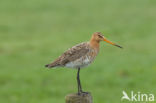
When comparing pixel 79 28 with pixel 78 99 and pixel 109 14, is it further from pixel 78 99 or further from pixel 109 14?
pixel 78 99

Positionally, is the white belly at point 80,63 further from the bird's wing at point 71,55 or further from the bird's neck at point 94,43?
the bird's neck at point 94,43

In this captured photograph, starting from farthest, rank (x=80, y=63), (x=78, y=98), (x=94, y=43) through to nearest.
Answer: (x=94, y=43)
(x=80, y=63)
(x=78, y=98)

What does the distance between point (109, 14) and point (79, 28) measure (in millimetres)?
3508

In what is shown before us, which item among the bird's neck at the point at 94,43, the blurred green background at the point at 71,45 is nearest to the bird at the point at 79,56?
the bird's neck at the point at 94,43

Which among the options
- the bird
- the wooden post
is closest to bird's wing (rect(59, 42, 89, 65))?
the bird

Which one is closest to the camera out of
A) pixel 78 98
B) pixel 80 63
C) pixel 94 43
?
pixel 78 98

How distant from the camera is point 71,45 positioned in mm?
19578

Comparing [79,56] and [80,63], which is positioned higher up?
[79,56]

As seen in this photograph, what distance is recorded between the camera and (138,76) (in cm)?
1508

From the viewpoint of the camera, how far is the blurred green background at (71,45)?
564 inches

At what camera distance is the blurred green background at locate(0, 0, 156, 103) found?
47.0 ft

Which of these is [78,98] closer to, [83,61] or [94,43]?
[83,61]

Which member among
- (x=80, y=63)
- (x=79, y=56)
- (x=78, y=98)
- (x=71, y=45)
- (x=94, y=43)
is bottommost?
(x=78, y=98)

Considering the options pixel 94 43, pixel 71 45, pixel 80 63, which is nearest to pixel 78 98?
pixel 80 63
